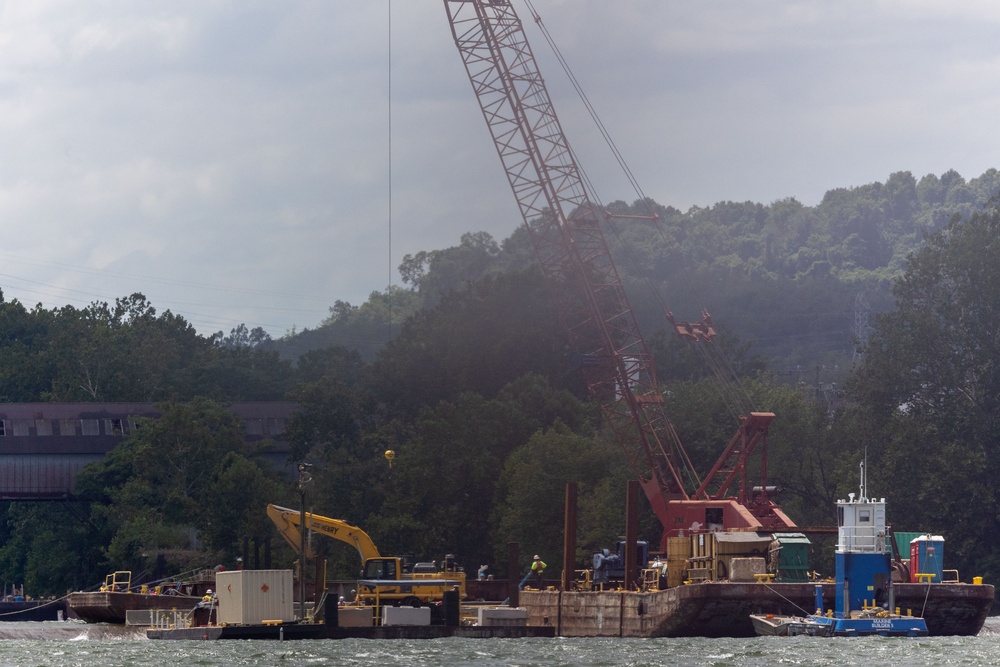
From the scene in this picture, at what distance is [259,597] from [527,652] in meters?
9.97

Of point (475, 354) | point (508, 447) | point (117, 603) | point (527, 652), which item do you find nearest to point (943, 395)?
point (508, 447)

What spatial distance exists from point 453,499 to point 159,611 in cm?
3846

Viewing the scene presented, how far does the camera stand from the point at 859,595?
57562 mm

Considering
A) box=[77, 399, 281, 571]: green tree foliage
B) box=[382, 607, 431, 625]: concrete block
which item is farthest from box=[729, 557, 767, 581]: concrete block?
box=[77, 399, 281, 571]: green tree foliage

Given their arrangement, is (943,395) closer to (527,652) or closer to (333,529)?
(333,529)

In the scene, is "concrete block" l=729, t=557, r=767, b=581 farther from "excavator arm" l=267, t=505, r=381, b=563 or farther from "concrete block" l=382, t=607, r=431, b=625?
"excavator arm" l=267, t=505, r=381, b=563

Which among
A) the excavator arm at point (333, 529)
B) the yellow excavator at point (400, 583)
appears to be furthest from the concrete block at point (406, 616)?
the excavator arm at point (333, 529)

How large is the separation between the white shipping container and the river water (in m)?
1.02

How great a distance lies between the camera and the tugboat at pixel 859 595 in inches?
2197

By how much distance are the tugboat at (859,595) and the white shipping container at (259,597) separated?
53.4 feet

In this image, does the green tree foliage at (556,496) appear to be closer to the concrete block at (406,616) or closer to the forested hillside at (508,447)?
the forested hillside at (508,447)

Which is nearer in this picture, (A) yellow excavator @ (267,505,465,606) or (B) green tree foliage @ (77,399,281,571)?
(A) yellow excavator @ (267,505,465,606)

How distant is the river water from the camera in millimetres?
47719

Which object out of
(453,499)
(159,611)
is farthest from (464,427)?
(159,611)
